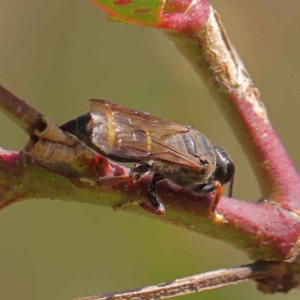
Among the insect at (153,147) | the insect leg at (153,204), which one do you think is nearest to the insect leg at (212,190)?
the insect at (153,147)

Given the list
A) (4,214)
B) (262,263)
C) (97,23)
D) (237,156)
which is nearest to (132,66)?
(97,23)

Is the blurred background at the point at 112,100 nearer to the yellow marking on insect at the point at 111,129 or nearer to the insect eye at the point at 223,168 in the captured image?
the insect eye at the point at 223,168

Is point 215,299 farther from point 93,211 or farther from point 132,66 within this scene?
point 132,66

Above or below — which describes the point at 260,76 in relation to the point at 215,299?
above

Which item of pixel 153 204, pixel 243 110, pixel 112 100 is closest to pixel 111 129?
pixel 153 204

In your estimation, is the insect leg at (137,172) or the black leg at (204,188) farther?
the black leg at (204,188)

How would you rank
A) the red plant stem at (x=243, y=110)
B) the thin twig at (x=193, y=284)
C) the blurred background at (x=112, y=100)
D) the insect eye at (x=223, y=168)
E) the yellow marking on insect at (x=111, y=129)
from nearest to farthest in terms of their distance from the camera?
the thin twig at (x=193, y=284) < the yellow marking on insect at (x=111, y=129) < the red plant stem at (x=243, y=110) < the insect eye at (x=223, y=168) < the blurred background at (x=112, y=100)

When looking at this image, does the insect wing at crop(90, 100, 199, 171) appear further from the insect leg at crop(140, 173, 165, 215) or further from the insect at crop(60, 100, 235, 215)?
the insect leg at crop(140, 173, 165, 215)
